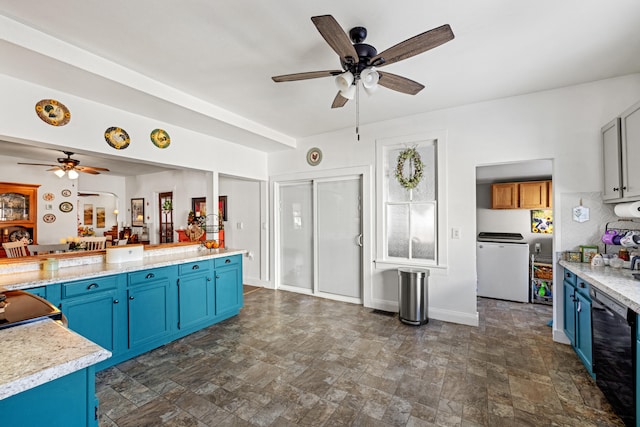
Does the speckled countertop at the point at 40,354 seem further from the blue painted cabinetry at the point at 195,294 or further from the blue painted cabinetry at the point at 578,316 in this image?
the blue painted cabinetry at the point at 578,316

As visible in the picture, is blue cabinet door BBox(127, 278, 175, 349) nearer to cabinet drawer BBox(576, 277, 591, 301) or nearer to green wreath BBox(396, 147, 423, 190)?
green wreath BBox(396, 147, 423, 190)

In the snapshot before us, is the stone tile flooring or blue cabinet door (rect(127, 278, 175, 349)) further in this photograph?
blue cabinet door (rect(127, 278, 175, 349))

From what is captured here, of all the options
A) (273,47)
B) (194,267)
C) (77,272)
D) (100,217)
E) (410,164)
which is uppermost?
(273,47)

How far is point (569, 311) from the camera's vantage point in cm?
277

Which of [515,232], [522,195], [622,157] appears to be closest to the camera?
[622,157]

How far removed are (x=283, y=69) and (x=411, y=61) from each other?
1.13 meters

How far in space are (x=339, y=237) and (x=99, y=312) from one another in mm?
3087

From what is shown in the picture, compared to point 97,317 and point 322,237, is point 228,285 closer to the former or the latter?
point 97,317

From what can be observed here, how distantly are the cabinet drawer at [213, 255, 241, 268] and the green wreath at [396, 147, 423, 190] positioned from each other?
2.48 metres

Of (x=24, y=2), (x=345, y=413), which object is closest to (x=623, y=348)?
(x=345, y=413)

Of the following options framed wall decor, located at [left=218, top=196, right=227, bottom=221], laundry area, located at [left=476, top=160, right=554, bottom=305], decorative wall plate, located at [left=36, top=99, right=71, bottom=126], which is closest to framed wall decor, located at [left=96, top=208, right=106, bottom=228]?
framed wall decor, located at [left=218, top=196, right=227, bottom=221]

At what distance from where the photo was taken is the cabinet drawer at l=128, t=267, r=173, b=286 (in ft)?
9.01

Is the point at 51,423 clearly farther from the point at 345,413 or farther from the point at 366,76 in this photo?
the point at 366,76

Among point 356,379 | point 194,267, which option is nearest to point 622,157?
point 356,379
